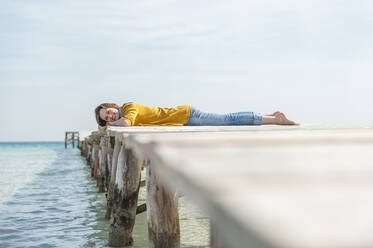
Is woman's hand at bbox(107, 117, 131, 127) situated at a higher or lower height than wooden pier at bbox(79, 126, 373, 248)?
higher

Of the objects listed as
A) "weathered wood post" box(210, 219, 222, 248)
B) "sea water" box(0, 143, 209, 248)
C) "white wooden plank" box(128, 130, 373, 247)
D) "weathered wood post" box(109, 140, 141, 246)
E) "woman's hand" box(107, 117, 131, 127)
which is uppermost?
"woman's hand" box(107, 117, 131, 127)

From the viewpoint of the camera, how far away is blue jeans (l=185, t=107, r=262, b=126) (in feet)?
20.4

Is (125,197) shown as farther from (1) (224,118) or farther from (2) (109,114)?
(1) (224,118)

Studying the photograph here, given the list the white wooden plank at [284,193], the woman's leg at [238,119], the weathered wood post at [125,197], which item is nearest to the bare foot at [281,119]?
the woman's leg at [238,119]

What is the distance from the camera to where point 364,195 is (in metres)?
0.68

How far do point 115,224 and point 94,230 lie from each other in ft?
4.11

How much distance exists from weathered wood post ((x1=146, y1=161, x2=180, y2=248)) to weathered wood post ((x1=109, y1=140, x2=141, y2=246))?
3.73 feet

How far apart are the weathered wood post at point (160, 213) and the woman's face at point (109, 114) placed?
9.44 feet

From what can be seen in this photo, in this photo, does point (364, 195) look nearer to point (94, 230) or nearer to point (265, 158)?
point (265, 158)

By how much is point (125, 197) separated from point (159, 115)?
1.97 meters

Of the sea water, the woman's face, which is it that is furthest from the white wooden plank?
the woman's face

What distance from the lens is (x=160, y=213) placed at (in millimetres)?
3256

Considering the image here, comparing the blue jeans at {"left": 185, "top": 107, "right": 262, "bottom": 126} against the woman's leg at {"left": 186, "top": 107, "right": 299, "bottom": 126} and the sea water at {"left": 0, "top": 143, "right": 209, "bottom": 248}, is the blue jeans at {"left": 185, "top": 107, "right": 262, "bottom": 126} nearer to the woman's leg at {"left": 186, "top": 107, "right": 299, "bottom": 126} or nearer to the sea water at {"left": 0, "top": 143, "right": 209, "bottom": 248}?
the woman's leg at {"left": 186, "top": 107, "right": 299, "bottom": 126}

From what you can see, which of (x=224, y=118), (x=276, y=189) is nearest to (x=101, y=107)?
(x=224, y=118)
